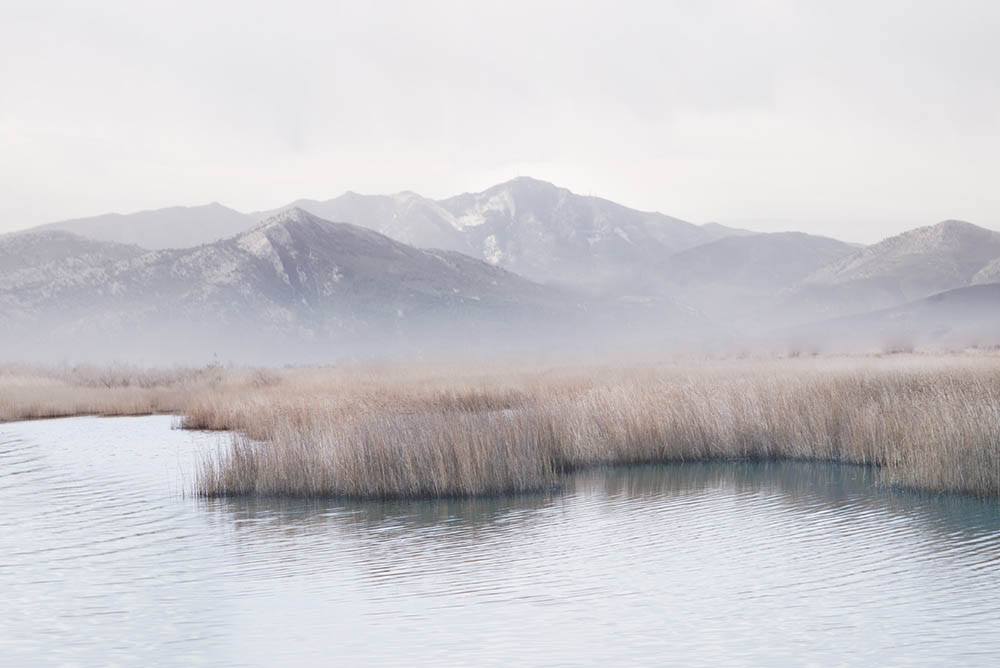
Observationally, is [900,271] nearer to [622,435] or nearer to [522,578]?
[622,435]

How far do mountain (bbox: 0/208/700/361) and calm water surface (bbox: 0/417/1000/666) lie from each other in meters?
85.2

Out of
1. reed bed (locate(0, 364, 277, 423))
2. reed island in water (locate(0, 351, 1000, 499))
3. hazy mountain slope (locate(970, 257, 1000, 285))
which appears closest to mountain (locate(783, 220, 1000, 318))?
hazy mountain slope (locate(970, 257, 1000, 285))

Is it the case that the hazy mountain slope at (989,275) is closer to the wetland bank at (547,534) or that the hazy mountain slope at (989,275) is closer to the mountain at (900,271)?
the mountain at (900,271)

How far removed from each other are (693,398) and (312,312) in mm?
92630

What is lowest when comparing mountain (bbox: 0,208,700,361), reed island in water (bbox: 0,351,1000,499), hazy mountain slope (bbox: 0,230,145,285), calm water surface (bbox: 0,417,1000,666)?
calm water surface (bbox: 0,417,1000,666)

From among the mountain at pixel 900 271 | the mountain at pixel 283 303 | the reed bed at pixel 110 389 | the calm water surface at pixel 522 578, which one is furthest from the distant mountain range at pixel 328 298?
the calm water surface at pixel 522 578

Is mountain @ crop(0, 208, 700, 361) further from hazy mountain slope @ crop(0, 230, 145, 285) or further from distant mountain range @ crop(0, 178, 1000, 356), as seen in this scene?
hazy mountain slope @ crop(0, 230, 145, 285)

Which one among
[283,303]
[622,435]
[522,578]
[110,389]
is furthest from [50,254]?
[522,578]

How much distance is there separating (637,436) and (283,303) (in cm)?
9094

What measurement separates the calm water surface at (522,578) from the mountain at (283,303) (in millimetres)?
85172

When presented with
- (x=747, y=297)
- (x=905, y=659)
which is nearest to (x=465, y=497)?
(x=905, y=659)

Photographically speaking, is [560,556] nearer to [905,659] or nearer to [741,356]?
[905,659]

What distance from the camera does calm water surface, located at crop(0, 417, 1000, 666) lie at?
7852mm

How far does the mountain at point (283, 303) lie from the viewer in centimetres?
9700
